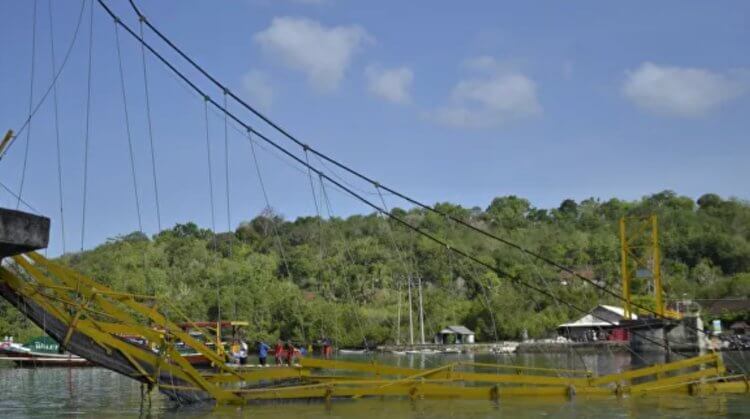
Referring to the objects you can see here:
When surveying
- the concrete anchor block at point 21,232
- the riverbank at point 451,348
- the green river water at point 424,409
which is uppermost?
the concrete anchor block at point 21,232

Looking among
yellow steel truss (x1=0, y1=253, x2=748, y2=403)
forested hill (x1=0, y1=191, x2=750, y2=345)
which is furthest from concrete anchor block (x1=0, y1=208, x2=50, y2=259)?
forested hill (x1=0, y1=191, x2=750, y2=345)

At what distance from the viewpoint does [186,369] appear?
65.9 feet

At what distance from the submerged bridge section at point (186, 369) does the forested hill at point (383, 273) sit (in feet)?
148

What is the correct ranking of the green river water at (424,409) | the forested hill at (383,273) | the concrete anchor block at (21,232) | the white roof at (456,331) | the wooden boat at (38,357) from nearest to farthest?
the concrete anchor block at (21,232) → the green river water at (424,409) → the wooden boat at (38,357) → the forested hill at (383,273) → the white roof at (456,331)

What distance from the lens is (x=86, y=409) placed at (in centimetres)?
2164

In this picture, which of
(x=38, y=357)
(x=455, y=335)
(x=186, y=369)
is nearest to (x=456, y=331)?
(x=455, y=335)

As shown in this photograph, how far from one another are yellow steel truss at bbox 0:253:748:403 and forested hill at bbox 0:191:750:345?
45.1 metres

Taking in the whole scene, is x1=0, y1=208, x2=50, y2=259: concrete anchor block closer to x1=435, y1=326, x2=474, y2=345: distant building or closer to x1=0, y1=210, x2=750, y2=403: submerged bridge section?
x1=0, y1=210, x2=750, y2=403: submerged bridge section

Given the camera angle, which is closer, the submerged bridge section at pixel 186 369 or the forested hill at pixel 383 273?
the submerged bridge section at pixel 186 369

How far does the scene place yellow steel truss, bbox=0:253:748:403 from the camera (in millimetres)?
18562

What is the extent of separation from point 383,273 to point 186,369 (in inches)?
3892

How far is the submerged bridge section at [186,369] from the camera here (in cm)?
1841

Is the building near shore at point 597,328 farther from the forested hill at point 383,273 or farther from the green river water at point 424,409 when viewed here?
the green river water at point 424,409

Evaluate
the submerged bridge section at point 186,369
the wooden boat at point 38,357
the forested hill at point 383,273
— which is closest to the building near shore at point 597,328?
the forested hill at point 383,273
